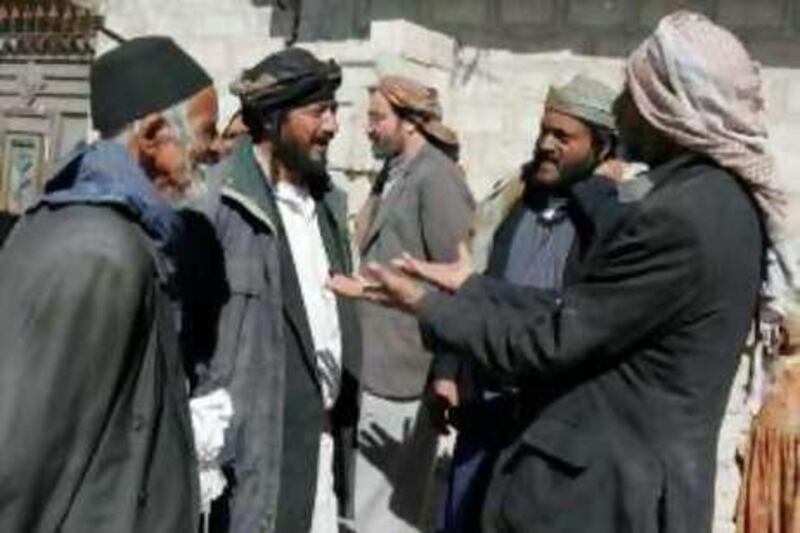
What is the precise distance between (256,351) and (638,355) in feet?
3.83

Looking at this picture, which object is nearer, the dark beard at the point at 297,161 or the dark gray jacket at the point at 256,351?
the dark gray jacket at the point at 256,351

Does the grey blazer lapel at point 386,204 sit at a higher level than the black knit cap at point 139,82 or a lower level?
lower

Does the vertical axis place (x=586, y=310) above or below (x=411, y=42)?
above

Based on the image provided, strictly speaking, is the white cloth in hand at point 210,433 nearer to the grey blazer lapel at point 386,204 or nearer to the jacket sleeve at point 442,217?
the jacket sleeve at point 442,217

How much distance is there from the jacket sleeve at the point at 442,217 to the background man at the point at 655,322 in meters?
2.17

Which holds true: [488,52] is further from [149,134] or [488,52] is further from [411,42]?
[149,134]

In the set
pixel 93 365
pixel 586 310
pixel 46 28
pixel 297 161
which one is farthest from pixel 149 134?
pixel 46 28

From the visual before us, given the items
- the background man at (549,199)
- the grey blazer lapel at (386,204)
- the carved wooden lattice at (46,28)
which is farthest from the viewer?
the carved wooden lattice at (46,28)

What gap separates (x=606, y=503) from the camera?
265 centimetres

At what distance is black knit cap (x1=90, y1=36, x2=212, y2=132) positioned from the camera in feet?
8.38

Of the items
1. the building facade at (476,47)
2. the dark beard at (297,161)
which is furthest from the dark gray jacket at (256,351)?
the building facade at (476,47)

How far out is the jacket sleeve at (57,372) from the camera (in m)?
2.18

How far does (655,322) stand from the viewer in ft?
8.47

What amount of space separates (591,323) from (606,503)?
0.32 meters
